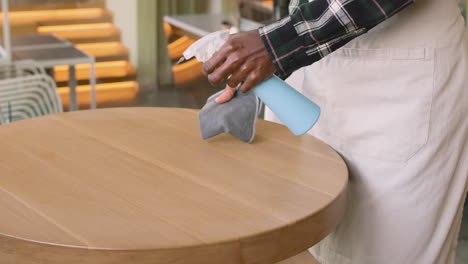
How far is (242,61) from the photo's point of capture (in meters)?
1.19

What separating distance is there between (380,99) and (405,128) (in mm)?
73

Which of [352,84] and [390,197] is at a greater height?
[352,84]

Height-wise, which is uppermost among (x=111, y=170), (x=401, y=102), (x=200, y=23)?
(x=401, y=102)

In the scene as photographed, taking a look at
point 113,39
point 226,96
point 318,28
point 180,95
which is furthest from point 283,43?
point 113,39

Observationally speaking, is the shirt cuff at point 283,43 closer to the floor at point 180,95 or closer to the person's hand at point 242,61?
the person's hand at point 242,61

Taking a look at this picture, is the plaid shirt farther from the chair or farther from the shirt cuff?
the chair

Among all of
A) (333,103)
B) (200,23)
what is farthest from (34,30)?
(333,103)

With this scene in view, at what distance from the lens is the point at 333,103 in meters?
1.35

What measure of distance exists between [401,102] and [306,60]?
0.20m

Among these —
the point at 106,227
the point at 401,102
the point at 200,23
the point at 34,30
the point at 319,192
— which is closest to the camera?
the point at 106,227

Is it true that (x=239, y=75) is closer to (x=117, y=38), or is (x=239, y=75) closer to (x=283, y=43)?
(x=283, y=43)

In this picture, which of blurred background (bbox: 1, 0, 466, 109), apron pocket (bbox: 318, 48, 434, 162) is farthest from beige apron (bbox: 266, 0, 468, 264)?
blurred background (bbox: 1, 0, 466, 109)

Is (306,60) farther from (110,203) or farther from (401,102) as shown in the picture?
(110,203)

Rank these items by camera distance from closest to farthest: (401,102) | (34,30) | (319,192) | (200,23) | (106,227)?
(106,227)
(319,192)
(401,102)
(200,23)
(34,30)
